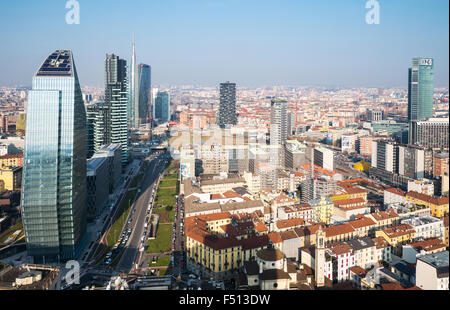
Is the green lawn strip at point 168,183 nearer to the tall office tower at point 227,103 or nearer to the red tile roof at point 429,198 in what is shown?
the red tile roof at point 429,198

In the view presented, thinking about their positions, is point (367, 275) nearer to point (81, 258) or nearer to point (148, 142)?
point (81, 258)

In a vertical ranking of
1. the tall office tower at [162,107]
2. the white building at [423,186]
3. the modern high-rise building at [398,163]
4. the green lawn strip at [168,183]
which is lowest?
the green lawn strip at [168,183]

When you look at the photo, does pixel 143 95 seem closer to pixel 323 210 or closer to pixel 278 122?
pixel 278 122

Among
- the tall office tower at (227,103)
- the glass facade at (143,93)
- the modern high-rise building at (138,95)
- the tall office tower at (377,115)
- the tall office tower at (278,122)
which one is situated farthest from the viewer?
the glass facade at (143,93)

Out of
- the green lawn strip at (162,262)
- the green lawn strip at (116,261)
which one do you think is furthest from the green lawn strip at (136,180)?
the green lawn strip at (162,262)

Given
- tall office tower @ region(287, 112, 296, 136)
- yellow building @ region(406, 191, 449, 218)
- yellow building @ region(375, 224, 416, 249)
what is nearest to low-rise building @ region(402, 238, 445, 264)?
yellow building @ region(375, 224, 416, 249)

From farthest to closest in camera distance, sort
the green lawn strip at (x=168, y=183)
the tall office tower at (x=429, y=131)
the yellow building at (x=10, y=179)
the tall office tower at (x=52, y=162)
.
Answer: the tall office tower at (x=429, y=131) < the green lawn strip at (x=168, y=183) < the yellow building at (x=10, y=179) < the tall office tower at (x=52, y=162)

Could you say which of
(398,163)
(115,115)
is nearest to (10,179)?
(115,115)
